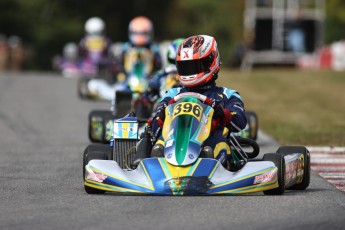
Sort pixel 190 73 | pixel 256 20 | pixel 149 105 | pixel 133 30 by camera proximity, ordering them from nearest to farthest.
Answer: pixel 190 73 < pixel 149 105 < pixel 133 30 < pixel 256 20

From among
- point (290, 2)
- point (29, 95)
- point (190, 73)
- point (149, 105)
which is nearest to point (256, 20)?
point (290, 2)

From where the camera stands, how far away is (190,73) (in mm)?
10047

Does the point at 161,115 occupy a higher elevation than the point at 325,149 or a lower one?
higher

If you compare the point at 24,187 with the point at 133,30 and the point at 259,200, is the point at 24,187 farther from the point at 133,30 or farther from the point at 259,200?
the point at 133,30

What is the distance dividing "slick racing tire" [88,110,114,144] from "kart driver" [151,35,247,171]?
14.1ft

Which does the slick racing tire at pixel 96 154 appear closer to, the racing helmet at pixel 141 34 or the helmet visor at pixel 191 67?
the helmet visor at pixel 191 67

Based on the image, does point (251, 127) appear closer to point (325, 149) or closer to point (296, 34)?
point (325, 149)

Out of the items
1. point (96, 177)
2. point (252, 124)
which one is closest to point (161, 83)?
point (252, 124)

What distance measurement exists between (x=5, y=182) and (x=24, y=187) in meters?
0.48

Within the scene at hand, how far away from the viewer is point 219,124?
32.1 feet

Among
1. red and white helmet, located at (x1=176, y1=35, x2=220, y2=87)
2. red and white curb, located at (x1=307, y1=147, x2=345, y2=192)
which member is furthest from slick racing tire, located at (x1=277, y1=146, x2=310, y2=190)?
red and white helmet, located at (x1=176, y1=35, x2=220, y2=87)

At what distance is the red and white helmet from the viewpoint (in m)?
10.0

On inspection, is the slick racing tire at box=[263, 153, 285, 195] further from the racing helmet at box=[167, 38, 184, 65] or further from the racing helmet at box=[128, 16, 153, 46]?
the racing helmet at box=[128, 16, 153, 46]

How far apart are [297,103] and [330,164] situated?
12.9 metres
